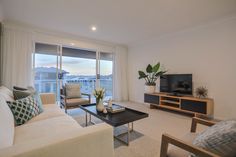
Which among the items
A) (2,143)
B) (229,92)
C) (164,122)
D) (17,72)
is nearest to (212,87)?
(229,92)

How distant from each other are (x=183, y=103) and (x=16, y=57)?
4.61 m

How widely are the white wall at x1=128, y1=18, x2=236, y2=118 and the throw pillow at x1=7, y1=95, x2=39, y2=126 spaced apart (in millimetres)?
3816

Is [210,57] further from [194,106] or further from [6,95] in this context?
[6,95]

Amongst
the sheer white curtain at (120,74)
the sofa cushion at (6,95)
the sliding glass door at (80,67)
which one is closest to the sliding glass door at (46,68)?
the sliding glass door at (80,67)

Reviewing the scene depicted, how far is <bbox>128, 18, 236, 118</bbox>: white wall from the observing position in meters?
3.01

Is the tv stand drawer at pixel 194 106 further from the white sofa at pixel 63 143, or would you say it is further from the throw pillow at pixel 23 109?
the throw pillow at pixel 23 109

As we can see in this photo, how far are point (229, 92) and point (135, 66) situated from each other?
317 centimetres

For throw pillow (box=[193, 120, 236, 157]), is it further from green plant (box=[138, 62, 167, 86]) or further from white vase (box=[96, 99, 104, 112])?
green plant (box=[138, 62, 167, 86])

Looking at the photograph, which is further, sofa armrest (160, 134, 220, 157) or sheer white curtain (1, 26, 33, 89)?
sheer white curtain (1, 26, 33, 89)

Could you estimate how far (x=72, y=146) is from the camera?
886 mm

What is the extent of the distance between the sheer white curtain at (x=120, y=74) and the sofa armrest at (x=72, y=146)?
172 inches

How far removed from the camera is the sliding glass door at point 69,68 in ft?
13.4

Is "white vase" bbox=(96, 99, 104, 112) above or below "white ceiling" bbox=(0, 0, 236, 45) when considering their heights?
below

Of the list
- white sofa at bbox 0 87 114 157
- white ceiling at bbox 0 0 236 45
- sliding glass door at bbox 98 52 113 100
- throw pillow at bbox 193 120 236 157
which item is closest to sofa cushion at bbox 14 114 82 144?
white sofa at bbox 0 87 114 157
